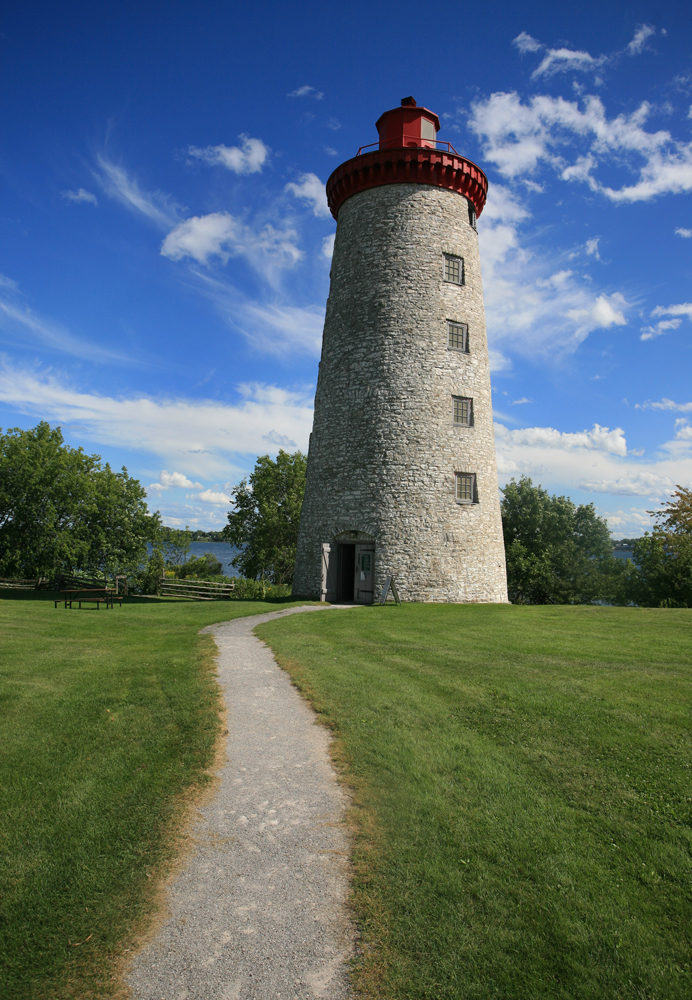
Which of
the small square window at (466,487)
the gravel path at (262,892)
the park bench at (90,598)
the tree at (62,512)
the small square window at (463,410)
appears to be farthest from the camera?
the tree at (62,512)

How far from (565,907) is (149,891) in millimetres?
3154

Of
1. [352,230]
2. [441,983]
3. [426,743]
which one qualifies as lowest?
[441,983]

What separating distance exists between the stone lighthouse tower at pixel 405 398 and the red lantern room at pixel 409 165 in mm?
58

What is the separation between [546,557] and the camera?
34.2 meters

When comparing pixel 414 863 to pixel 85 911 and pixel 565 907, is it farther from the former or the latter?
pixel 85 911

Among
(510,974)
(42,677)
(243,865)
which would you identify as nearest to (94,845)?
(243,865)

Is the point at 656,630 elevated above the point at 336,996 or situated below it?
above

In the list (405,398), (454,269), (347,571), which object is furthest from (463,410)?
(347,571)

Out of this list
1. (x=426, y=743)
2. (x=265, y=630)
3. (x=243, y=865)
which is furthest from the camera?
(x=265, y=630)

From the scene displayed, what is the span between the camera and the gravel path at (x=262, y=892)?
3.32 m

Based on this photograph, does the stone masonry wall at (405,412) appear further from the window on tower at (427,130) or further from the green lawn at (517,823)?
the green lawn at (517,823)

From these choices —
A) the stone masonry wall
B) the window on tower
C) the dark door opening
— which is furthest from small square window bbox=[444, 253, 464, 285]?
the dark door opening

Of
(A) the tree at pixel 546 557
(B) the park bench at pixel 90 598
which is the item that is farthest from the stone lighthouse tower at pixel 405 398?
(A) the tree at pixel 546 557

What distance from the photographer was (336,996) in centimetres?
322
